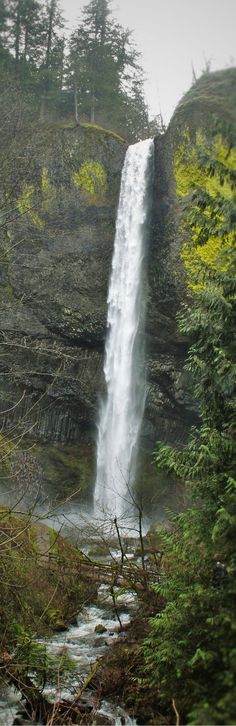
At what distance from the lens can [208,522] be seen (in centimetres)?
546

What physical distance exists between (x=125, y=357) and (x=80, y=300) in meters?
3.28

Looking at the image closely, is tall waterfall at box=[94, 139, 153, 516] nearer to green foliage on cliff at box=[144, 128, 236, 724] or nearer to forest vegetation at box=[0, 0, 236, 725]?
forest vegetation at box=[0, 0, 236, 725]

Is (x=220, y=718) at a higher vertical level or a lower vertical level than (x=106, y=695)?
higher

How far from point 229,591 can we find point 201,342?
2.86m

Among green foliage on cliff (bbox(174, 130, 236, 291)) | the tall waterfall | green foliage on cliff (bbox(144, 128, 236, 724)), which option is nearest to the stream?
green foliage on cliff (bbox(144, 128, 236, 724))

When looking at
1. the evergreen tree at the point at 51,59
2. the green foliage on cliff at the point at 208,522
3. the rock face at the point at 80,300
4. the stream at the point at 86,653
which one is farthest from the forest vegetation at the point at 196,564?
the evergreen tree at the point at 51,59

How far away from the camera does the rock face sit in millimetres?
23594

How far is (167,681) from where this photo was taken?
17.3 feet

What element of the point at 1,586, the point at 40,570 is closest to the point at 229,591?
the point at 1,586

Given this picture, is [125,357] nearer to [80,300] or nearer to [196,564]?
[80,300]

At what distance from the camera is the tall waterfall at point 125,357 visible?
77.6 ft

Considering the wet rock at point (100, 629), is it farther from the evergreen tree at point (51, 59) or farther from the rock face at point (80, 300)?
the evergreen tree at point (51, 59)

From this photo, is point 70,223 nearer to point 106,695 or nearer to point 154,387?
point 154,387

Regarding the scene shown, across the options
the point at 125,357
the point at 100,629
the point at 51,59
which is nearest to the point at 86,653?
the point at 100,629
